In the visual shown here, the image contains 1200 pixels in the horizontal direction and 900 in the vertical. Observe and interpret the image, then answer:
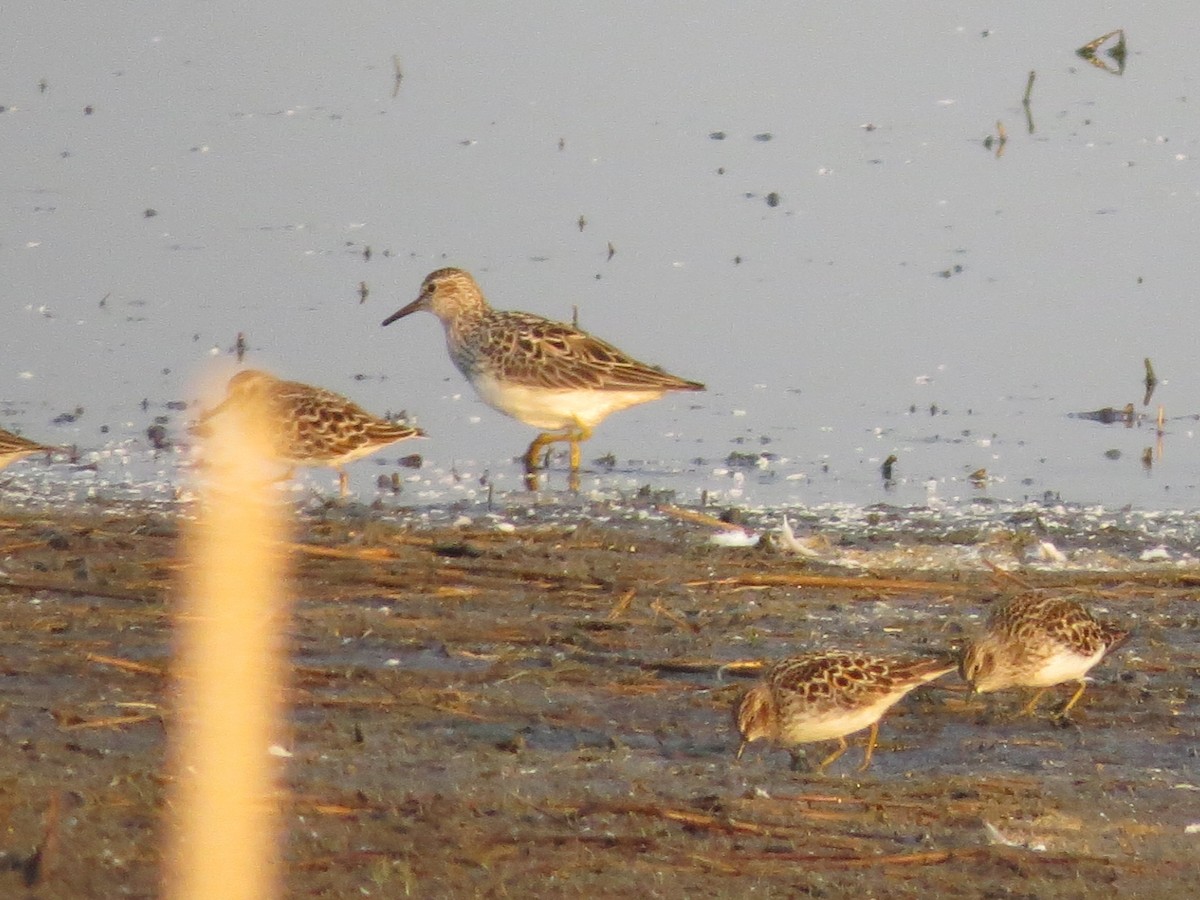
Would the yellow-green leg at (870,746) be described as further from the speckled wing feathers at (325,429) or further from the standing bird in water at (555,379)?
the standing bird in water at (555,379)

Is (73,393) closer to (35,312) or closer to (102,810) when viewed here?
(35,312)

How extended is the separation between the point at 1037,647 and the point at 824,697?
3.03 feet

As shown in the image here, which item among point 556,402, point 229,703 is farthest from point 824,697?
point 556,402

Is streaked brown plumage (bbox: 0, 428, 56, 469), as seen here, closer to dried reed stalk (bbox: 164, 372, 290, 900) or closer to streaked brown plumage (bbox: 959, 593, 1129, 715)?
dried reed stalk (bbox: 164, 372, 290, 900)

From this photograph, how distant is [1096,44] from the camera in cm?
2259

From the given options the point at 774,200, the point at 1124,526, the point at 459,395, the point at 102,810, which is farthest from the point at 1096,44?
the point at 102,810

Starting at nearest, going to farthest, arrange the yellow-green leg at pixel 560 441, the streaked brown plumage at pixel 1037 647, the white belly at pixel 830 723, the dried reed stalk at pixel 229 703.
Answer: the dried reed stalk at pixel 229 703 → the white belly at pixel 830 723 → the streaked brown plumage at pixel 1037 647 → the yellow-green leg at pixel 560 441

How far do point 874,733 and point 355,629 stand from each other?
71.4 inches

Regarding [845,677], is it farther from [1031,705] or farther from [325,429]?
[325,429]

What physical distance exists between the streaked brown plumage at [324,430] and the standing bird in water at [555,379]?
3.44ft

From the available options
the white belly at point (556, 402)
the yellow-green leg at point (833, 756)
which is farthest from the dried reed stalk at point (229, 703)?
the white belly at point (556, 402)

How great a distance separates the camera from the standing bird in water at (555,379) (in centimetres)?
1192

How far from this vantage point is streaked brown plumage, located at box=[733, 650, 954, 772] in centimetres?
700

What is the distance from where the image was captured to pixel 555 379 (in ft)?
39.1
